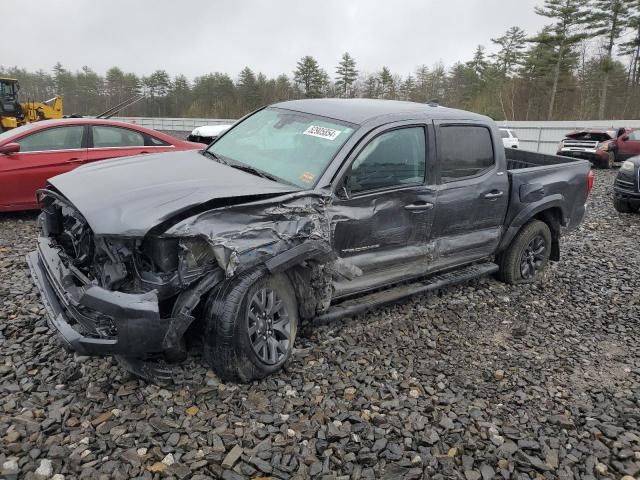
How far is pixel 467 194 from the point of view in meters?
4.42

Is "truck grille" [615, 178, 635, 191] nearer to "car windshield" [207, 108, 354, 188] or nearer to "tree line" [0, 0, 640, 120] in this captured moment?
"car windshield" [207, 108, 354, 188]

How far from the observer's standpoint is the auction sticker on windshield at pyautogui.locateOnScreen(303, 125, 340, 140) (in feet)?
12.4

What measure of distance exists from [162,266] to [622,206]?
995cm

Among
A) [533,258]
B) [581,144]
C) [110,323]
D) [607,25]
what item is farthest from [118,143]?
[607,25]

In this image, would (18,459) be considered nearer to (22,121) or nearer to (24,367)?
(24,367)

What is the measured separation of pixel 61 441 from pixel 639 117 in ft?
156

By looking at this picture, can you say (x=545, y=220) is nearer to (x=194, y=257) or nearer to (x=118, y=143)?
(x=194, y=257)

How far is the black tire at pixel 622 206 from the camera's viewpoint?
9.74 metres

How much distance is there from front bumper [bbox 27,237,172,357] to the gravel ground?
0.46 meters

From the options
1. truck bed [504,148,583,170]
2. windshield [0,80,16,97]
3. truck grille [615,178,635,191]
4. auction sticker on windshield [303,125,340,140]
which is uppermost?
windshield [0,80,16,97]

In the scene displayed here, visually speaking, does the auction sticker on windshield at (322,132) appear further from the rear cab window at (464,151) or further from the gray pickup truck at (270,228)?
the rear cab window at (464,151)

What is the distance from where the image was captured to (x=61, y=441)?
2.62m

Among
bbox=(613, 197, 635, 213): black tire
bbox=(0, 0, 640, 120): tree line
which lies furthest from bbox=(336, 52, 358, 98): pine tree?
bbox=(613, 197, 635, 213): black tire

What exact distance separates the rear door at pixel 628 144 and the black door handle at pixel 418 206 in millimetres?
16509
